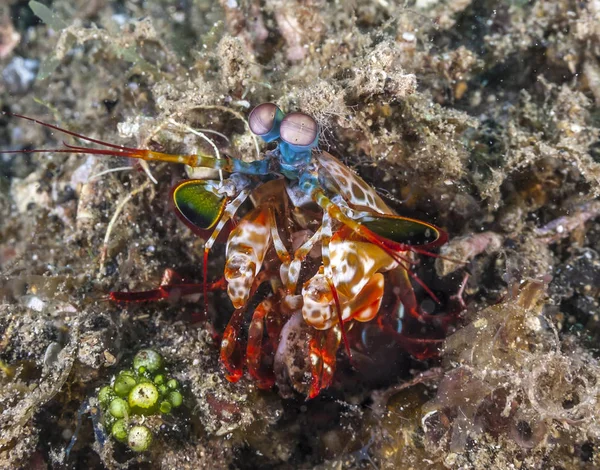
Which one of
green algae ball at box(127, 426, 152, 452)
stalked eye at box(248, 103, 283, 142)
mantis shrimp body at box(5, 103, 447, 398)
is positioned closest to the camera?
stalked eye at box(248, 103, 283, 142)

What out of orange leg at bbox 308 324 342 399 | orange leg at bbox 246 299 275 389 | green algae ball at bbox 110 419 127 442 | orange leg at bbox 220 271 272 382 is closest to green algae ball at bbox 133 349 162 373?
green algae ball at bbox 110 419 127 442

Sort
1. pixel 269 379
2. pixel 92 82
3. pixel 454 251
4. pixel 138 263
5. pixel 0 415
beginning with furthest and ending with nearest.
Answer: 1. pixel 92 82
2. pixel 138 263
3. pixel 454 251
4. pixel 269 379
5. pixel 0 415

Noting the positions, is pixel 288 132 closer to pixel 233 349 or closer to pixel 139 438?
pixel 233 349

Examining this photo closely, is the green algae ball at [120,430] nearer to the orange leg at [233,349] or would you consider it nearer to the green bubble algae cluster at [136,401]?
the green bubble algae cluster at [136,401]

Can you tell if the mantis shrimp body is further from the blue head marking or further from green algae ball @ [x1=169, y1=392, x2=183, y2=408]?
green algae ball @ [x1=169, y1=392, x2=183, y2=408]

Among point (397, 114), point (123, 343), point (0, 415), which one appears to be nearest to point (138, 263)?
point (123, 343)

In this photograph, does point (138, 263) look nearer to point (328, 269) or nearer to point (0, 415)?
point (0, 415)
